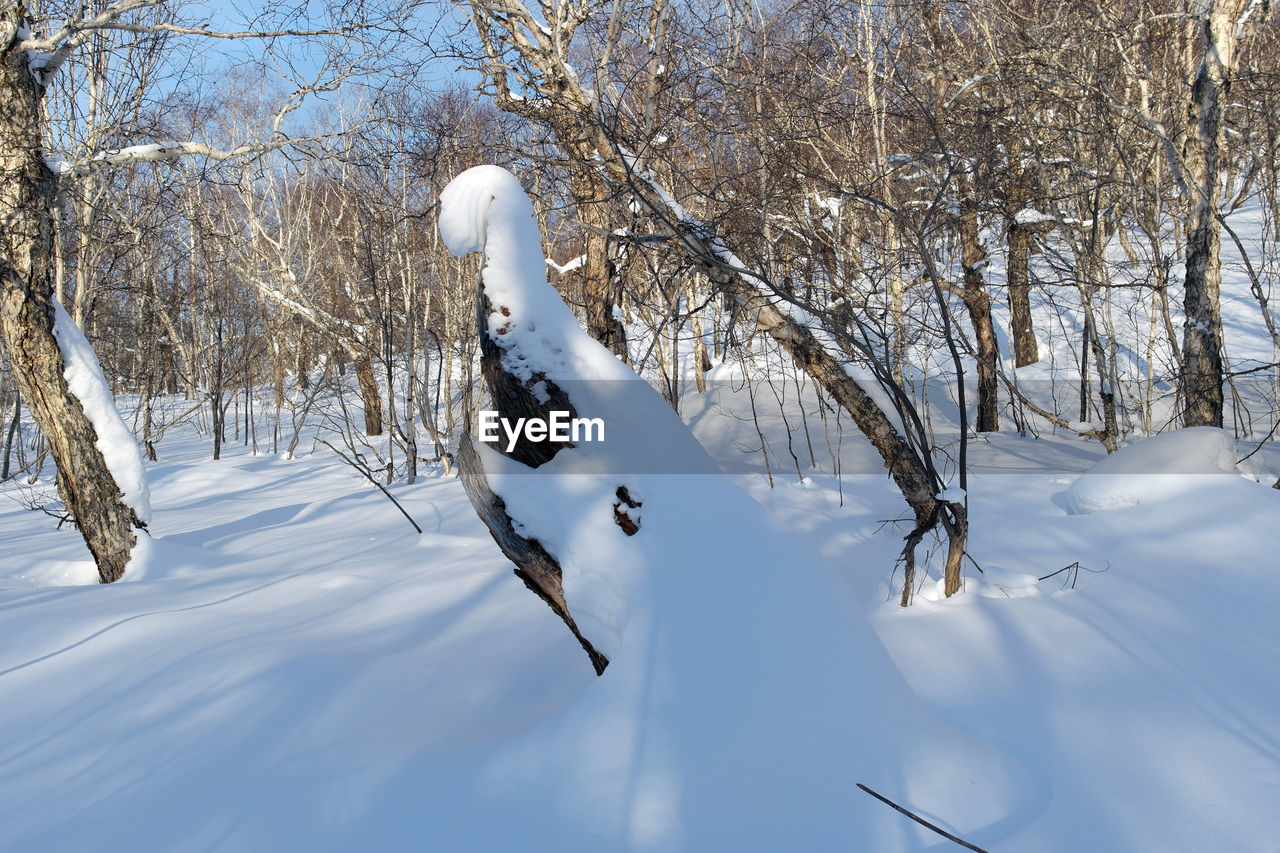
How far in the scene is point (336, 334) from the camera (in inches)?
452

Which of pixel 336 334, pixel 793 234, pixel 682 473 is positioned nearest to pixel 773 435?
pixel 793 234

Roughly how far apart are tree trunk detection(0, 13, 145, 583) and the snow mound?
582 centimetres

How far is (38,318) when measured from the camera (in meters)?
4.62

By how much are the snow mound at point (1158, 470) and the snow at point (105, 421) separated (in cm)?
570

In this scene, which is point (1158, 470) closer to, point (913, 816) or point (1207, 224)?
point (1207, 224)

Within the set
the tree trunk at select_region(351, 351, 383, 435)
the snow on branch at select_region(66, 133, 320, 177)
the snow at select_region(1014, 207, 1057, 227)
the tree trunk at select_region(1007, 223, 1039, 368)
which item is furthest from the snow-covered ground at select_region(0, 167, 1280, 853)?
the tree trunk at select_region(351, 351, 383, 435)

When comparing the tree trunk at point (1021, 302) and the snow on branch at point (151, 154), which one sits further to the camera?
the tree trunk at point (1021, 302)

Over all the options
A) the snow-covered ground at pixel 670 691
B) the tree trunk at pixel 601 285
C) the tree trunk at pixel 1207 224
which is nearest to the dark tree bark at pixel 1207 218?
the tree trunk at pixel 1207 224

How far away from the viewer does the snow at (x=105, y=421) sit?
4738 millimetres

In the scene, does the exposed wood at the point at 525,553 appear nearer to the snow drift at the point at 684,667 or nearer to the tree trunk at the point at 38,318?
the snow drift at the point at 684,667

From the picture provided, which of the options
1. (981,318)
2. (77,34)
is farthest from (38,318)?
(981,318)

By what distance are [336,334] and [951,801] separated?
36.8 ft

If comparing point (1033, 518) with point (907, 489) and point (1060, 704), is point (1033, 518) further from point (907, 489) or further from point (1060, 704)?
point (1060, 704)

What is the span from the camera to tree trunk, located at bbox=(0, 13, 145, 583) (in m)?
4.54
